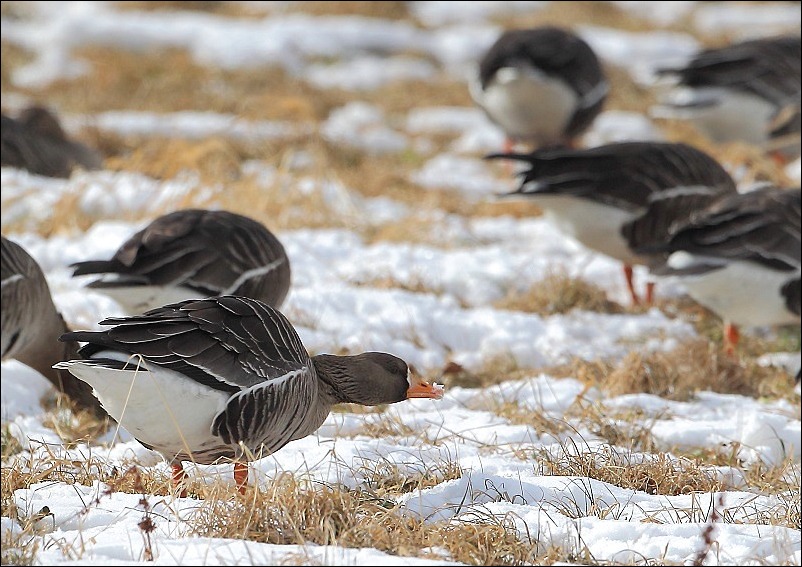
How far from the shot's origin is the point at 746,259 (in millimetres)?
6633

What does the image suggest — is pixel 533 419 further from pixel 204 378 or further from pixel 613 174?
pixel 613 174

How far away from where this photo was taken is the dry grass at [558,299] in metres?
7.75

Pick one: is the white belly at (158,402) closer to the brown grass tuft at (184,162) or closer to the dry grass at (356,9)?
the brown grass tuft at (184,162)

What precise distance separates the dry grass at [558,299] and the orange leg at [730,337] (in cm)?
100

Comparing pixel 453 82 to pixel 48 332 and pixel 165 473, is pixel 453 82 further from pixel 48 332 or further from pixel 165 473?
pixel 165 473

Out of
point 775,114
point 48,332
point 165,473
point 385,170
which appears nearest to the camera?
point 165,473

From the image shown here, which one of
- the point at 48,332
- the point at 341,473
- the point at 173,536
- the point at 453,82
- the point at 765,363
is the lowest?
the point at 453,82

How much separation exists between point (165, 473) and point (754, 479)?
102 inches

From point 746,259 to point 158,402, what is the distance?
4120mm

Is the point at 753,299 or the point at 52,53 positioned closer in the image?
the point at 753,299

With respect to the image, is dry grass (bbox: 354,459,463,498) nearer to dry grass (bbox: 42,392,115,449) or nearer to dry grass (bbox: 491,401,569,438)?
dry grass (bbox: 491,401,569,438)

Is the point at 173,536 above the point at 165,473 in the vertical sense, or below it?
above

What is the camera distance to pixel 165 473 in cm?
457

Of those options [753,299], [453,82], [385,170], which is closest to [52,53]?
[453,82]
